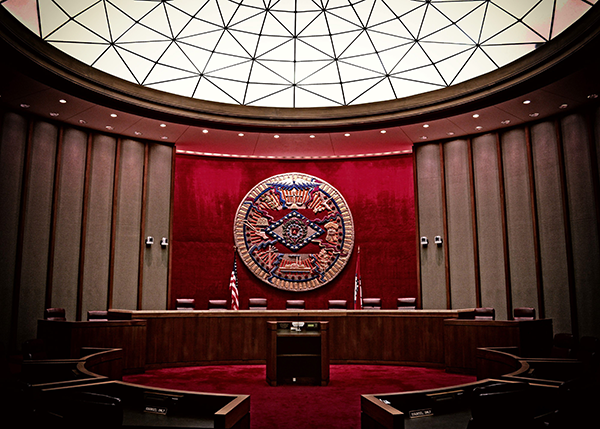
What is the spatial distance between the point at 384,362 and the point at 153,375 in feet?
14.4

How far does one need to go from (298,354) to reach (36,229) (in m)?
6.24

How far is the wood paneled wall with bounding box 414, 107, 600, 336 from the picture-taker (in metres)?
9.34

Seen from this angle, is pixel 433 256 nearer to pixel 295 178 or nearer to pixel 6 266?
pixel 295 178

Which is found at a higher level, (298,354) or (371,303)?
(371,303)

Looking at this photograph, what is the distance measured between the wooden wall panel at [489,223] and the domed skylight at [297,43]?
199cm

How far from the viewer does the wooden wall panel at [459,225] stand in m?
11.0

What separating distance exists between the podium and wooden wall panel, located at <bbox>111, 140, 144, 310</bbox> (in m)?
4.99

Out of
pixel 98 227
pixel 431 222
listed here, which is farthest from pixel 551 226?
pixel 98 227

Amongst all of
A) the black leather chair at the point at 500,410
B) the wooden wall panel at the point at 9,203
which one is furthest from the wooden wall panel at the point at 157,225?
the black leather chair at the point at 500,410

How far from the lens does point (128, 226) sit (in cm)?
1121

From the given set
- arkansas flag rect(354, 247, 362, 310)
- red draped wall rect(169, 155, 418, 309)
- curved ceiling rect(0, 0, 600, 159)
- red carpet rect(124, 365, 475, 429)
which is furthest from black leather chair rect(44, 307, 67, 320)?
arkansas flag rect(354, 247, 362, 310)

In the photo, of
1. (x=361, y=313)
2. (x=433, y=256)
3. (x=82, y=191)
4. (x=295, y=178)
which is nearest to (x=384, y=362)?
(x=361, y=313)

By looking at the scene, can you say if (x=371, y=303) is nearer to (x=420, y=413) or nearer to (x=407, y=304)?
(x=407, y=304)

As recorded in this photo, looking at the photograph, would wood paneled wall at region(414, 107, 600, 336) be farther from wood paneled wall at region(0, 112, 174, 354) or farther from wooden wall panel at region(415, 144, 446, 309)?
wood paneled wall at region(0, 112, 174, 354)
